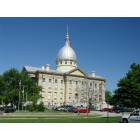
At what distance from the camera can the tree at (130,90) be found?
1433 inches

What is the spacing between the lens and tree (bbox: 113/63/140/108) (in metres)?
36.4

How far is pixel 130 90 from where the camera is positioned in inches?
1444

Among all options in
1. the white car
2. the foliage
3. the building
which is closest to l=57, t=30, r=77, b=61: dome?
the building

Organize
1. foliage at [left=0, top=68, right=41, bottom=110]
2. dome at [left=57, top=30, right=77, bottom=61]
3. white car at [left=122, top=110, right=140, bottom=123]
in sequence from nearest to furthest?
white car at [left=122, top=110, right=140, bottom=123] → foliage at [left=0, top=68, right=41, bottom=110] → dome at [left=57, top=30, right=77, bottom=61]

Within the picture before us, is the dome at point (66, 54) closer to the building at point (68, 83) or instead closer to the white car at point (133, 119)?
the building at point (68, 83)

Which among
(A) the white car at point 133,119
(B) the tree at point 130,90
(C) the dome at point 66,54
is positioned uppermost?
(C) the dome at point 66,54

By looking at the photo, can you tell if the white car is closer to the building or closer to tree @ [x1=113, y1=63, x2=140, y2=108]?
tree @ [x1=113, y1=63, x2=140, y2=108]

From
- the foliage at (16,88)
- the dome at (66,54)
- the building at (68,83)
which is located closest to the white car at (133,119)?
the foliage at (16,88)

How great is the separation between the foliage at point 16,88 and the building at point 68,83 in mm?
11219

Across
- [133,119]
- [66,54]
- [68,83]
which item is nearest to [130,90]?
[133,119]

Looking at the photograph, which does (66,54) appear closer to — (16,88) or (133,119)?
(16,88)

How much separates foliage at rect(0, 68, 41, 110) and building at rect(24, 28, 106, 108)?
11219 millimetres
